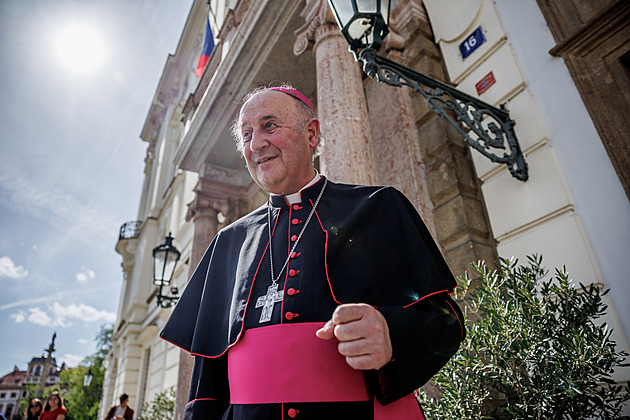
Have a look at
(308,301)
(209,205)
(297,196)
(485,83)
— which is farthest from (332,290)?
(209,205)

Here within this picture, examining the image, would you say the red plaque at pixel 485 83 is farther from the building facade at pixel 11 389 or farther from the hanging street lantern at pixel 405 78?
the building facade at pixel 11 389

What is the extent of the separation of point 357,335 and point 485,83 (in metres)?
3.14

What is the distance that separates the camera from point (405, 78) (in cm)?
290

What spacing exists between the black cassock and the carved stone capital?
2522 mm

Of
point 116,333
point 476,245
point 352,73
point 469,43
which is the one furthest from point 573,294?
point 116,333

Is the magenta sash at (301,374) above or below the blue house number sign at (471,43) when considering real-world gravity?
below

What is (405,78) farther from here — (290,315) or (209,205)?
(209,205)

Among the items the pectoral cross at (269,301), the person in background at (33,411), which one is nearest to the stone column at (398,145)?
the pectoral cross at (269,301)

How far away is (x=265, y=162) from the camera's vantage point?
1583 mm

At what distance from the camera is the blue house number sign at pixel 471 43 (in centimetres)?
357

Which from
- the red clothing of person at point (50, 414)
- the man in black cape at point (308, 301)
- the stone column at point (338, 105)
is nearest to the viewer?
the man in black cape at point (308, 301)

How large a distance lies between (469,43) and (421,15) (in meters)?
0.82

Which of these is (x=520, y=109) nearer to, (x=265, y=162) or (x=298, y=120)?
(x=298, y=120)

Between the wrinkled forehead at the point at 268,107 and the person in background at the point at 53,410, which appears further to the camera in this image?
the person in background at the point at 53,410
